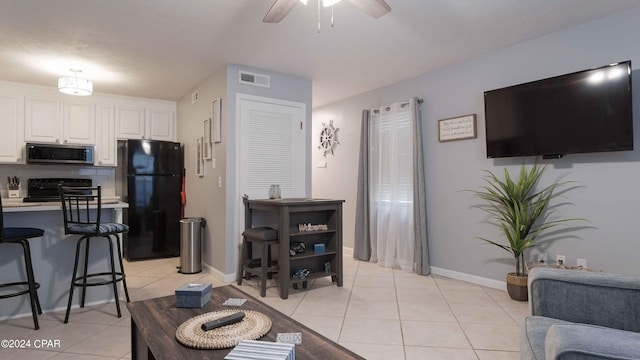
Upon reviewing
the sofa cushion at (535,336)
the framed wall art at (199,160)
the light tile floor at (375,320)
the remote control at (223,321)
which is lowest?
the light tile floor at (375,320)

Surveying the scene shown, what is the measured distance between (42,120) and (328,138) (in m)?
4.03

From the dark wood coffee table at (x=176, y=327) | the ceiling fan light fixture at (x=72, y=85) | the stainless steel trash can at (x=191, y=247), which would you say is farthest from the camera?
the stainless steel trash can at (x=191, y=247)

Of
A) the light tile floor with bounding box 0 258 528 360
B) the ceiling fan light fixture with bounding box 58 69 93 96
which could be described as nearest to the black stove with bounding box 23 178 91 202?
the ceiling fan light fixture with bounding box 58 69 93 96

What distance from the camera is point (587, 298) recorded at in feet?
5.06

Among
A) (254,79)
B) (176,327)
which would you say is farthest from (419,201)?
(176,327)

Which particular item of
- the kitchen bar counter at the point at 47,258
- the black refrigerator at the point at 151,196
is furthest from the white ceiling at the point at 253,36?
the kitchen bar counter at the point at 47,258

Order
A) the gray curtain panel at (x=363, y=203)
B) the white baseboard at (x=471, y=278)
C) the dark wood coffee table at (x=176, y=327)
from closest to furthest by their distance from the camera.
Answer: the dark wood coffee table at (x=176, y=327) < the white baseboard at (x=471, y=278) < the gray curtain panel at (x=363, y=203)

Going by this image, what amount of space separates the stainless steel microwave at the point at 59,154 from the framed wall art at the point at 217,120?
2.14 meters

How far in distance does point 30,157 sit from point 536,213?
19.4ft

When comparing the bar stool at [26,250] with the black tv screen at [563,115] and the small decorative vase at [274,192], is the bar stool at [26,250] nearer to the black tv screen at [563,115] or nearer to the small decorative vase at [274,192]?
the small decorative vase at [274,192]

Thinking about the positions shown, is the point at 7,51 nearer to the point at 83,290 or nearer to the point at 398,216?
the point at 83,290

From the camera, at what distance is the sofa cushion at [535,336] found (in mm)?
1307

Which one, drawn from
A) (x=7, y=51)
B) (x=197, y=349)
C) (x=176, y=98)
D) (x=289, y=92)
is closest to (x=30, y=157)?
(x=7, y=51)

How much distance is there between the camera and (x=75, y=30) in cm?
296
